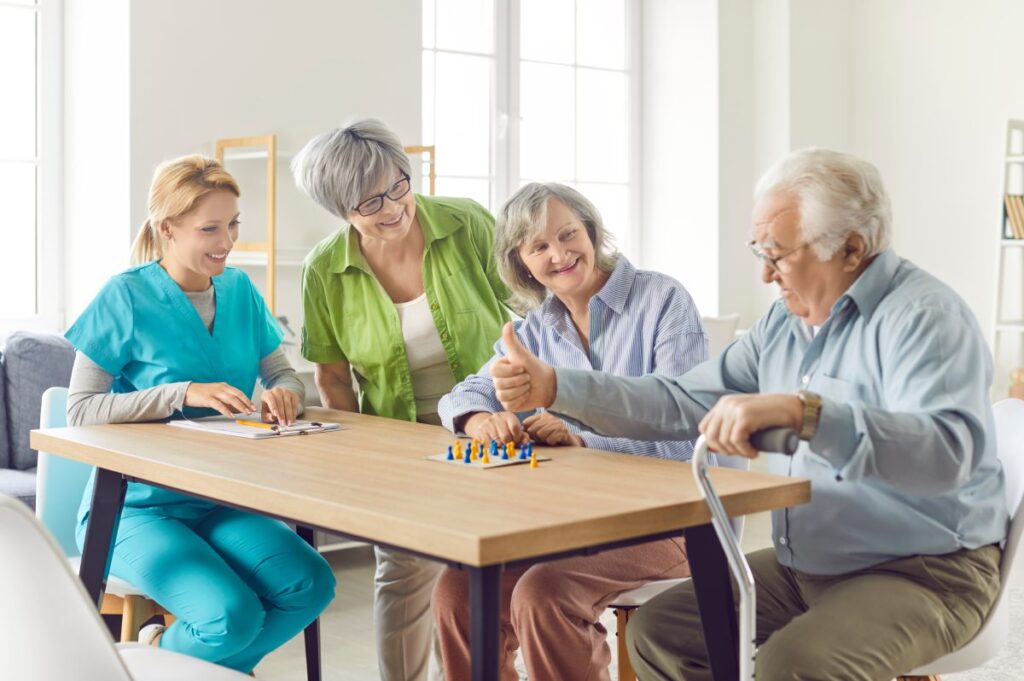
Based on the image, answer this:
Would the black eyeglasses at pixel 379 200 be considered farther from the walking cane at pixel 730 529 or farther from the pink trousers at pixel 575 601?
the walking cane at pixel 730 529

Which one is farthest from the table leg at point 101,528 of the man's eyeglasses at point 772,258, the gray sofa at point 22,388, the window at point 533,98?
the window at point 533,98

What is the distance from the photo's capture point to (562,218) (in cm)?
233

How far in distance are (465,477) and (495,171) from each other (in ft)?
13.7

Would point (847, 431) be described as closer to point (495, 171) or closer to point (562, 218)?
point (562, 218)

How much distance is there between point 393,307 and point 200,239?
0.43m

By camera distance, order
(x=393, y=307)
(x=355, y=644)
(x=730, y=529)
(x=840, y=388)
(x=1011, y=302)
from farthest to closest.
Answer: (x=1011, y=302)
(x=355, y=644)
(x=393, y=307)
(x=840, y=388)
(x=730, y=529)

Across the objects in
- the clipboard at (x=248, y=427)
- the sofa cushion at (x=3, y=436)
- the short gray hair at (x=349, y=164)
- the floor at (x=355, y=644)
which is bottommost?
the floor at (x=355, y=644)

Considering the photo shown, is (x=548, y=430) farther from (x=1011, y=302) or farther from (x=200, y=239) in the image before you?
(x=1011, y=302)

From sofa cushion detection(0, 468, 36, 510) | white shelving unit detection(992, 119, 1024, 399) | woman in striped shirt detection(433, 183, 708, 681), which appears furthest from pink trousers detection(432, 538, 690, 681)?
white shelving unit detection(992, 119, 1024, 399)

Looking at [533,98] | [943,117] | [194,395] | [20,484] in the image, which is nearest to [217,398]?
[194,395]

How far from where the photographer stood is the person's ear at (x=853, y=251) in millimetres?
1805

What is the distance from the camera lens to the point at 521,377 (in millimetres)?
2016

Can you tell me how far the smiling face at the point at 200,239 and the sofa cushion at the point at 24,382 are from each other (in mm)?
1704

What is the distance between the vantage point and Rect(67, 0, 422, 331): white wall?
438 cm
